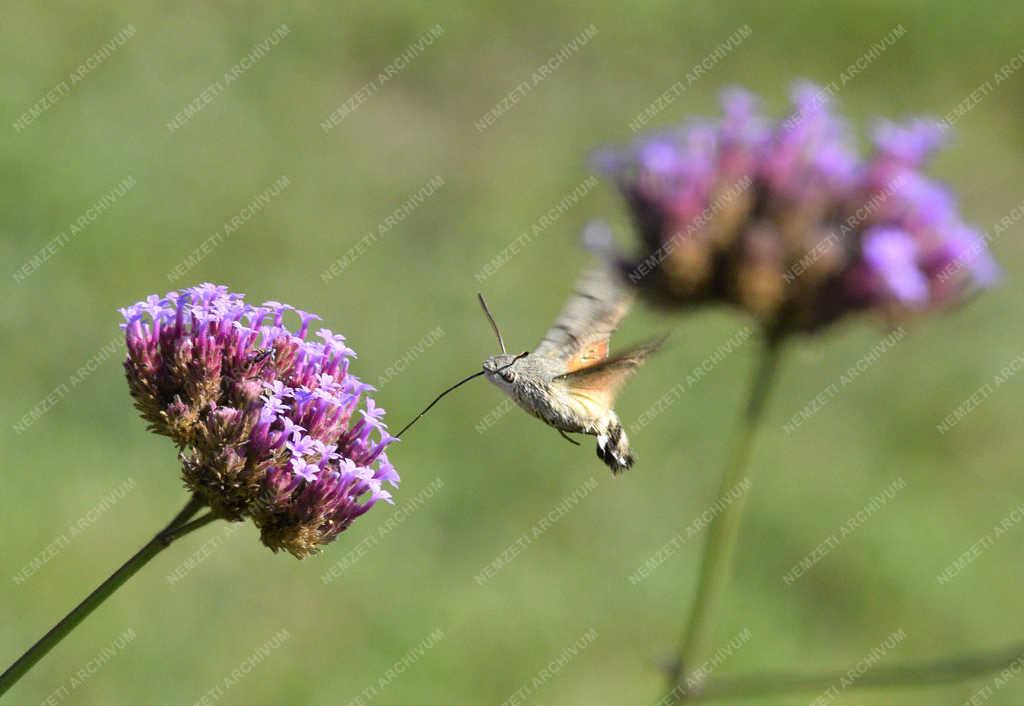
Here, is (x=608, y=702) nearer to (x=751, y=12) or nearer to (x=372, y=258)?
(x=372, y=258)

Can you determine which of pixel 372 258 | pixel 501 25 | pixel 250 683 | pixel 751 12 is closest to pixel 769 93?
pixel 751 12

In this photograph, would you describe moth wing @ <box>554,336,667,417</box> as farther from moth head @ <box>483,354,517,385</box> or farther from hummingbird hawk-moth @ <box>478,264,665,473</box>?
moth head @ <box>483,354,517,385</box>

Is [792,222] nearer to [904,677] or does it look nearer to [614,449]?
[614,449]

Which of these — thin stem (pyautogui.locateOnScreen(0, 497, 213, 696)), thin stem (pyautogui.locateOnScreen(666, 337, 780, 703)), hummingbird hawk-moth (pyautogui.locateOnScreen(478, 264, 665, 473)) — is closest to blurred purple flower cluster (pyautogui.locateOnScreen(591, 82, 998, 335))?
thin stem (pyautogui.locateOnScreen(666, 337, 780, 703))

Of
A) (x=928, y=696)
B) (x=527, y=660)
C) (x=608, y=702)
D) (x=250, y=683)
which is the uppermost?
(x=250, y=683)

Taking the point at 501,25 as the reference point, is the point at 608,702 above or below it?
below

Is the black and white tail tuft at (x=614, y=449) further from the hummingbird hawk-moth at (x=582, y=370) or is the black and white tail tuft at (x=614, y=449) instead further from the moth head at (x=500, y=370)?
the moth head at (x=500, y=370)
